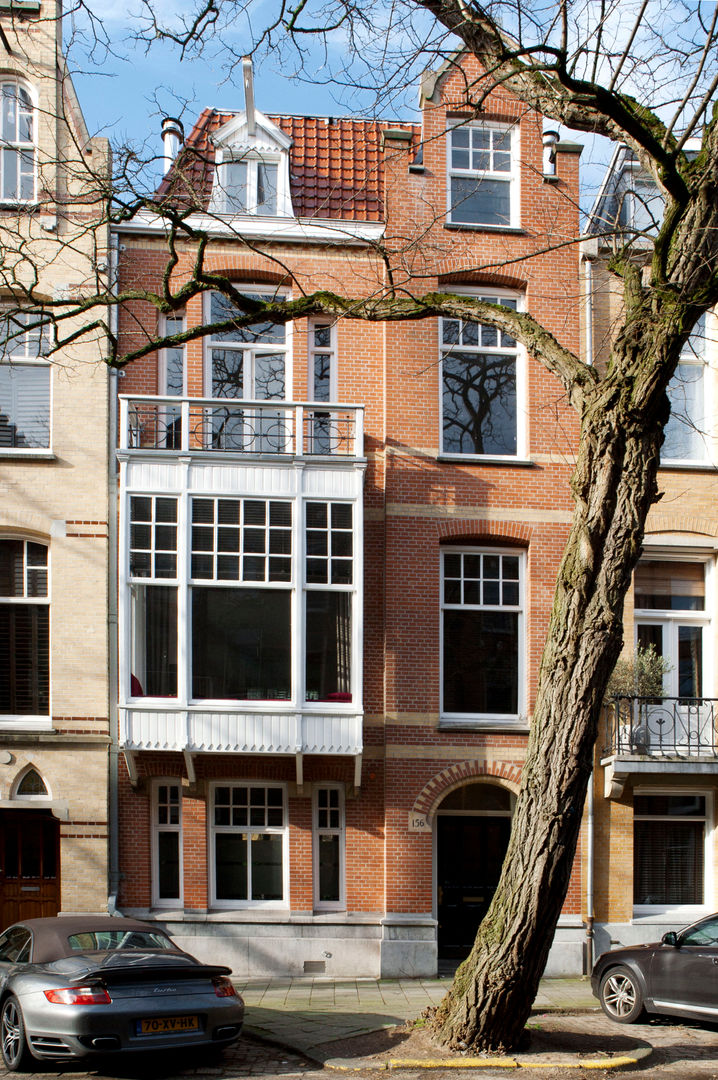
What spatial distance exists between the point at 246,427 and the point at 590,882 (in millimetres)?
8121

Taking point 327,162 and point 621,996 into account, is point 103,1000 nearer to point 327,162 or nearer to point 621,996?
point 621,996

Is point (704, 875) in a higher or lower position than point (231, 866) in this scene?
lower

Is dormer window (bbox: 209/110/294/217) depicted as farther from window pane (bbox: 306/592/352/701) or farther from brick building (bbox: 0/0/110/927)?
window pane (bbox: 306/592/352/701)

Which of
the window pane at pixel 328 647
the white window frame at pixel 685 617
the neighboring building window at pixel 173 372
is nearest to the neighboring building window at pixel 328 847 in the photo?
the window pane at pixel 328 647

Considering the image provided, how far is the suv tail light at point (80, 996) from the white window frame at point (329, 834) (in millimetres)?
7057

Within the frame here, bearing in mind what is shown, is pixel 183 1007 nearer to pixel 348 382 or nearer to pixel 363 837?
pixel 363 837

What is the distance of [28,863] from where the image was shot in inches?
607

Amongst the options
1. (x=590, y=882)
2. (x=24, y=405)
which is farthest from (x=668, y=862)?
(x=24, y=405)

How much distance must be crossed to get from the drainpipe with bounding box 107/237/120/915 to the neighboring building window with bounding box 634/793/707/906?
7.56 metres

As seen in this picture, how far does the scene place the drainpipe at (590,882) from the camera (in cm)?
1532

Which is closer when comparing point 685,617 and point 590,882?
point 590,882

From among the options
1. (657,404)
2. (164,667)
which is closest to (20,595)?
(164,667)

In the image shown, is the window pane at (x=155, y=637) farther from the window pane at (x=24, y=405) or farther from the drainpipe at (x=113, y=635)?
the window pane at (x=24, y=405)

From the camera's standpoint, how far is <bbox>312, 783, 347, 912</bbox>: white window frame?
608 inches
